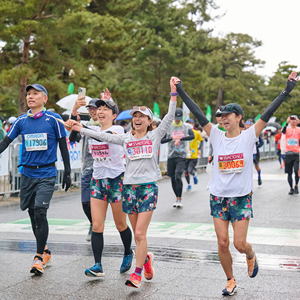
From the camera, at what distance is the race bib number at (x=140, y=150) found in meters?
5.46

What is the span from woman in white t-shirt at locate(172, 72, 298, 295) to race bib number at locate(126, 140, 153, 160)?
0.62m

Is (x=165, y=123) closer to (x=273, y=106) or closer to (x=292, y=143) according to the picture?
(x=273, y=106)

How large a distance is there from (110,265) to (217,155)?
1.91m

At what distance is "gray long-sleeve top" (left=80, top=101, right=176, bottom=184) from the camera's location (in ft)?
17.8

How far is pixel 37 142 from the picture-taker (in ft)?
19.5

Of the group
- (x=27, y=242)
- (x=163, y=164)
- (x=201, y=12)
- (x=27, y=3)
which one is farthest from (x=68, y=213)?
(x=201, y=12)

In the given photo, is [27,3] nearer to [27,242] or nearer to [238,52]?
[27,242]

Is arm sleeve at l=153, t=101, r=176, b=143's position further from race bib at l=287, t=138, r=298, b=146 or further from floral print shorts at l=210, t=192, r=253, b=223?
race bib at l=287, t=138, r=298, b=146

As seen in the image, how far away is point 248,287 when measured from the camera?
519 centimetres

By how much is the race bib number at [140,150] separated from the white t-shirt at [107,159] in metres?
0.50

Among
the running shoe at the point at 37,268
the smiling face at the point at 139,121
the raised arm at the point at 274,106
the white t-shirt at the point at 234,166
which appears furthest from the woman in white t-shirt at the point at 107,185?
the raised arm at the point at 274,106

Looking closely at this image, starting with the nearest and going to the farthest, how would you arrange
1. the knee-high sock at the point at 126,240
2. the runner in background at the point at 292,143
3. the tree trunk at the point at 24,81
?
the knee-high sock at the point at 126,240 → the runner in background at the point at 292,143 → the tree trunk at the point at 24,81

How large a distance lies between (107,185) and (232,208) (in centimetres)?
153

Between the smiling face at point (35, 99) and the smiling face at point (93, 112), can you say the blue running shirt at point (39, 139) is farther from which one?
the smiling face at point (93, 112)
